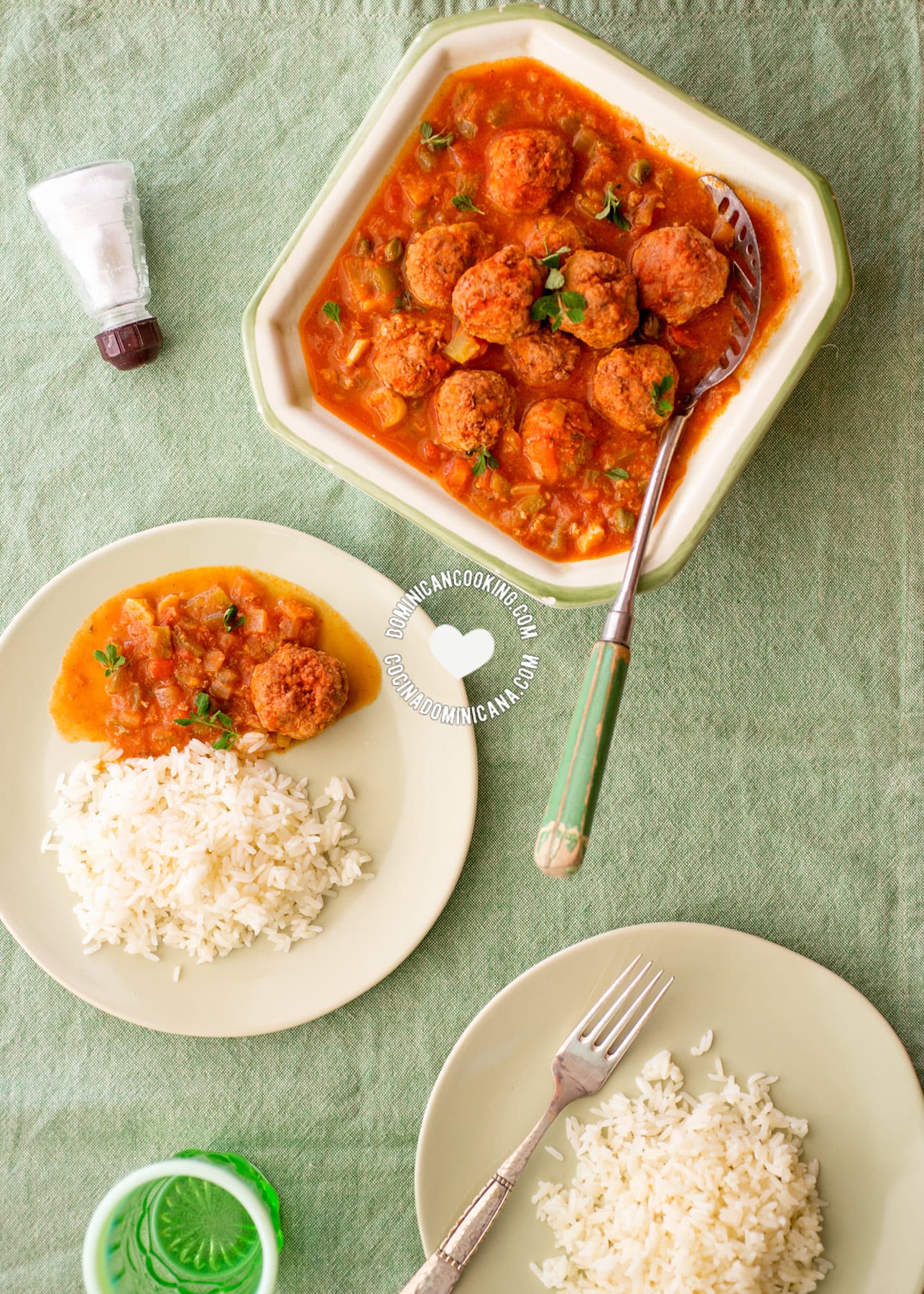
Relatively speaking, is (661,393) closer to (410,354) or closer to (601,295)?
(601,295)

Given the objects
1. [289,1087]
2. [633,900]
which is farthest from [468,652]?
[289,1087]

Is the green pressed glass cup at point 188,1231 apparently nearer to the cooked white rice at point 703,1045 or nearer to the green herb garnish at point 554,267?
the cooked white rice at point 703,1045

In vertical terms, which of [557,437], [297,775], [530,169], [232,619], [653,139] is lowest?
[297,775]

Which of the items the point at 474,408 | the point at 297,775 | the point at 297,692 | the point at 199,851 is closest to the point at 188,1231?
the point at 199,851

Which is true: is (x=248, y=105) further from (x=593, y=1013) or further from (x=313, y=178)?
(x=593, y=1013)

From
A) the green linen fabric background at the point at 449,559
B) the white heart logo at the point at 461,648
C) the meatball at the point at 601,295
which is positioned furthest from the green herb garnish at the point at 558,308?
the white heart logo at the point at 461,648
